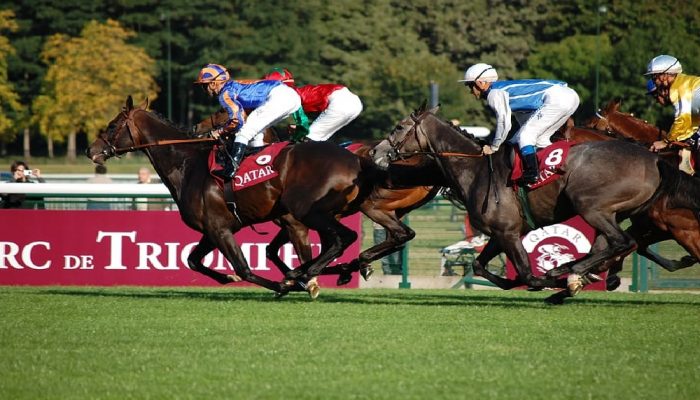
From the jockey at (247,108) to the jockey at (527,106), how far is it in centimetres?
199

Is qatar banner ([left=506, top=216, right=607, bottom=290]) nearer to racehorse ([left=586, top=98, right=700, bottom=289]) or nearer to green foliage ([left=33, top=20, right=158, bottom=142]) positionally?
racehorse ([left=586, top=98, right=700, bottom=289])

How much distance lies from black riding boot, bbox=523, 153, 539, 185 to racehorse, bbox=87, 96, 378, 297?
176 centimetres

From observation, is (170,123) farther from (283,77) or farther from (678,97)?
(678,97)

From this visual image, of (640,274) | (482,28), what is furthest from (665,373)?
(482,28)

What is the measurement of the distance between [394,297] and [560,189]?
2.99m

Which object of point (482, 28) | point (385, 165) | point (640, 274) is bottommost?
point (640, 274)

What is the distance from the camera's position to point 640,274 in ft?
55.0

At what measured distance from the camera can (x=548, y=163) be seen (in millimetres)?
11578

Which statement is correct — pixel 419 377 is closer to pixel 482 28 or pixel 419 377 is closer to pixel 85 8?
pixel 482 28

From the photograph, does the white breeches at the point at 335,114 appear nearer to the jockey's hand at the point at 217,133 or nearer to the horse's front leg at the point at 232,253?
the jockey's hand at the point at 217,133

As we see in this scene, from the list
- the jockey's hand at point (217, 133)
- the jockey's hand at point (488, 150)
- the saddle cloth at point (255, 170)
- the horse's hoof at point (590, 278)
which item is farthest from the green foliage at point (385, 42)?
the jockey's hand at point (488, 150)

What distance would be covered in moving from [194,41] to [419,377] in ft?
204

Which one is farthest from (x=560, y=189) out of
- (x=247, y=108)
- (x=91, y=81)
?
(x=91, y=81)

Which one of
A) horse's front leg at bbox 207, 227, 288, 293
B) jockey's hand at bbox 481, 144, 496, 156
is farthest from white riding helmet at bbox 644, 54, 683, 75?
horse's front leg at bbox 207, 227, 288, 293
